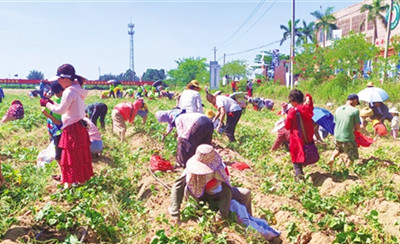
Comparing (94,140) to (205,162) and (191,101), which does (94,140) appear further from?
(205,162)

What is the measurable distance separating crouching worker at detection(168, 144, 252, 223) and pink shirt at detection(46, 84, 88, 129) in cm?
184

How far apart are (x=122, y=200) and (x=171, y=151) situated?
8.05 ft

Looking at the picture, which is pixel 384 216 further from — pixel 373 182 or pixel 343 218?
pixel 373 182

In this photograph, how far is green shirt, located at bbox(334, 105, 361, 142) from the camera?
6.20m

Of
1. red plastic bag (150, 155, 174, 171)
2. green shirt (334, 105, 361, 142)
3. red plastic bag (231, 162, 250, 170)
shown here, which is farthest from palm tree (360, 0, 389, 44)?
red plastic bag (150, 155, 174, 171)

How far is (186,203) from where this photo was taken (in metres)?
4.04

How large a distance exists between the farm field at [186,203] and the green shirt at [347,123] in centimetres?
59

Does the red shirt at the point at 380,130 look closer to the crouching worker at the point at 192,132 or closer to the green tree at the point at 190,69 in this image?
the crouching worker at the point at 192,132

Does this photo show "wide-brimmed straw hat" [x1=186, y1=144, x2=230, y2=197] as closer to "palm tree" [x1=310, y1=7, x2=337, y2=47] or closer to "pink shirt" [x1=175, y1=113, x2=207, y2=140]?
"pink shirt" [x1=175, y1=113, x2=207, y2=140]

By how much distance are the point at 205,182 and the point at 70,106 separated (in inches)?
84.7

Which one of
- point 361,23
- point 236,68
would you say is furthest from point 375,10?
point 236,68

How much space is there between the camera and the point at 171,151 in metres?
7.52

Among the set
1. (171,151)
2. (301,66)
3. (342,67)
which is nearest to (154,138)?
(171,151)

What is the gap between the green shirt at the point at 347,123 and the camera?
244 inches
